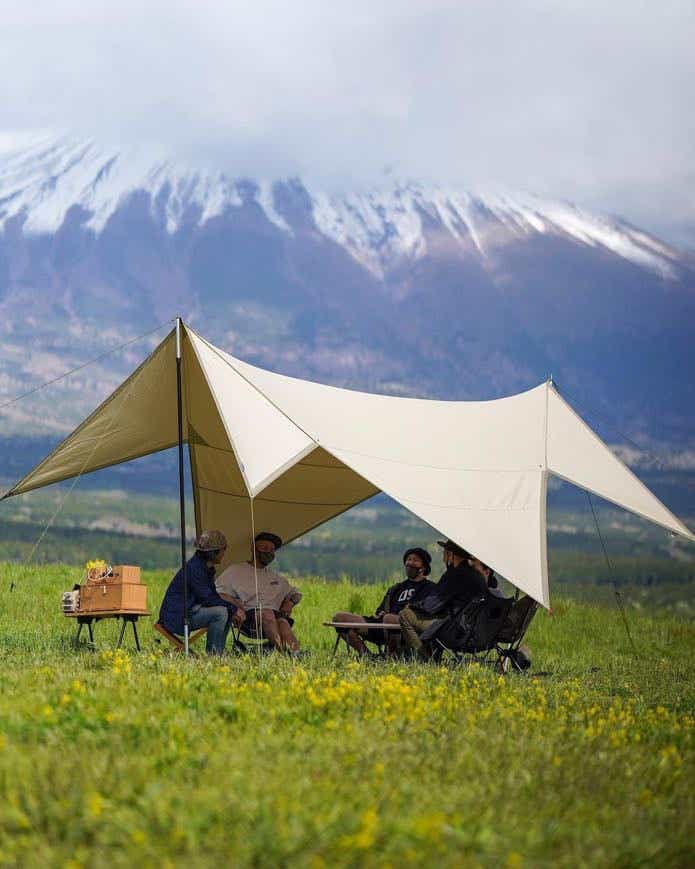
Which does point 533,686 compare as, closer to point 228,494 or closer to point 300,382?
point 300,382

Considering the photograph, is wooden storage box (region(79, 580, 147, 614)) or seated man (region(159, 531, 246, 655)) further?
wooden storage box (region(79, 580, 147, 614))

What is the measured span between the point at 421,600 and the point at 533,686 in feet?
6.88

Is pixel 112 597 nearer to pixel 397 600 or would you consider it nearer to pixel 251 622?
pixel 251 622

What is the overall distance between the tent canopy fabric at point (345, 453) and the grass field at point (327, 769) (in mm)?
2022

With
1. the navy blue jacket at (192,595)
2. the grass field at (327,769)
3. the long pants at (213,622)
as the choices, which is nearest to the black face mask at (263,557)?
the navy blue jacket at (192,595)

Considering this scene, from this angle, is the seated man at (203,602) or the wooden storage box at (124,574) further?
the wooden storage box at (124,574)

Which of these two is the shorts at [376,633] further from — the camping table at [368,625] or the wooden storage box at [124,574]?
the wooden storage box at [124,574]

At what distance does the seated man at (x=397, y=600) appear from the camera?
12391mm

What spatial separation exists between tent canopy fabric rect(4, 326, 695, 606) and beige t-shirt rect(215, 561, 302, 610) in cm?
106

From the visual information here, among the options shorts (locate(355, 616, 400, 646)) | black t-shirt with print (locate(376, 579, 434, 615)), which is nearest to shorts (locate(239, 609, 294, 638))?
shorts (locate(355, 616, 400, 646))

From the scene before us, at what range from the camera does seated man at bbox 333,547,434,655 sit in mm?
12391

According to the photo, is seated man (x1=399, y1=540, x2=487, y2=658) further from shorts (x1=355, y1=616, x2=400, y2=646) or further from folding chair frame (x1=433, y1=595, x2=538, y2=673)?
shorts (x1=355, y1=616, x2=400, y2=646)

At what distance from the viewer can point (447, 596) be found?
1194cm

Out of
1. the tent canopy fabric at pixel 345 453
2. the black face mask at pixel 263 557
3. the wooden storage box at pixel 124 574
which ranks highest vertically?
the tent canopy fabric at pixel 345 453
